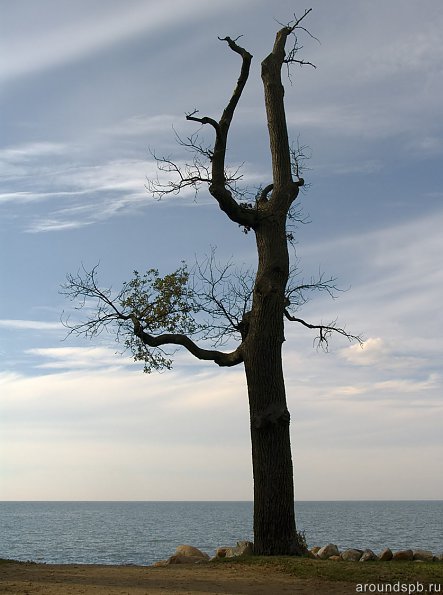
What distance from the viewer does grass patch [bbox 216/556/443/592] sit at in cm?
1085

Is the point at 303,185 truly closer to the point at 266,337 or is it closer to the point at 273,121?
the point at 273,121

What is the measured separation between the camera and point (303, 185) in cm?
1694

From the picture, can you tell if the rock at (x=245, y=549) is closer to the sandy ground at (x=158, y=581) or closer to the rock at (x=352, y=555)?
the sandy ground at (x=158, y=581)

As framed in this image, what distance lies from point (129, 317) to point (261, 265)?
11.3 feet

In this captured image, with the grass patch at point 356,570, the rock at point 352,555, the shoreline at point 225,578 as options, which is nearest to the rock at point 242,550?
the shoreline at point 225,578

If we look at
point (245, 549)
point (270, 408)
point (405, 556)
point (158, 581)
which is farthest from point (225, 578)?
point (405, 556)

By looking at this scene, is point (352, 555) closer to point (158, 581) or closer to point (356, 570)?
point (356, 570)

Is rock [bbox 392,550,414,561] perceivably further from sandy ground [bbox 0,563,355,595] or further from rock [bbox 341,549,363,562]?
sandy ground [bbox 0,563,355,595]

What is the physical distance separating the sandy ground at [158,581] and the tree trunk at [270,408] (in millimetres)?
1357

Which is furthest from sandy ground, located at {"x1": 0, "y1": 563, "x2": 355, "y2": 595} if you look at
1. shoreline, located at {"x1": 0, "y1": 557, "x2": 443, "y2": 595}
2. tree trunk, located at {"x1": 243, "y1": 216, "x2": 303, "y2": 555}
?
tree trunk, located at {"x1": 243, "y1": 216, "x2": 303, "y2": 555}

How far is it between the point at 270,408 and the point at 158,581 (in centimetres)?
422

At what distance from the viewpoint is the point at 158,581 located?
11.4m

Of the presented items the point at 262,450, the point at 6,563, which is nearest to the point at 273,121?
the point at 262,450

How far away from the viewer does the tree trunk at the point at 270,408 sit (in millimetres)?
13961
